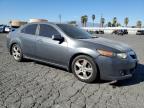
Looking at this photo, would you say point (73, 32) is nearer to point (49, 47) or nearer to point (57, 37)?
point (57, 37)

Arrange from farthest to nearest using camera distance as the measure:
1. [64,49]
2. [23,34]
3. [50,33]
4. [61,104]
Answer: [23,34] < [50,33] < [64,49] < [61,104]

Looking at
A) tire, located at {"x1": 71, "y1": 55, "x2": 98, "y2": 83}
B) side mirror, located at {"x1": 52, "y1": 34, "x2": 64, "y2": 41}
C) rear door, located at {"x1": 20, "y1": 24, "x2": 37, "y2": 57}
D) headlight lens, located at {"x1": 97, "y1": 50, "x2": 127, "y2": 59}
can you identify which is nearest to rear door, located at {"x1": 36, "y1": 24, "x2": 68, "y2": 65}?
side mirror, located at {"x1": 52, "y1": 34, "x2": 64, "y2": 41}

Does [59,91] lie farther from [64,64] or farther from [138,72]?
[138,72]

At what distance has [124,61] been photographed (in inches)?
235

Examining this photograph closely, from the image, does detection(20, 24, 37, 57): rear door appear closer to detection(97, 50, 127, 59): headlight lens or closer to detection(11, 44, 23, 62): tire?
detection(11, 44, 23, 62): tire

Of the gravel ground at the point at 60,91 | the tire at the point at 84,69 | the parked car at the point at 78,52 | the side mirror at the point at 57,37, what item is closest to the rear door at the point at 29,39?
the parked car at the point at 78,52

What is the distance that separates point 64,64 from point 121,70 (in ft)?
5.34

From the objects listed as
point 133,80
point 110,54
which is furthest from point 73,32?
point 133,80

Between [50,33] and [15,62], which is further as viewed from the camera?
[15,62]

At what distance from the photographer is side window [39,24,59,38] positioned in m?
7.27

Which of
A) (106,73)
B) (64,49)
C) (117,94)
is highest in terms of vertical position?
(64,49)

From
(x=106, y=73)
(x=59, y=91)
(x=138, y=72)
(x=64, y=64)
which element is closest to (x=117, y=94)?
(x=106, y=73)

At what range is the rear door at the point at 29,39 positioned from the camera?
Answer: 7750mm

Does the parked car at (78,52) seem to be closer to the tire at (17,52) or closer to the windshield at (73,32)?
the windshield at (73,32)
